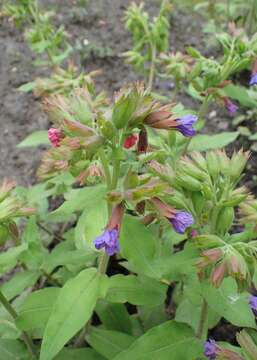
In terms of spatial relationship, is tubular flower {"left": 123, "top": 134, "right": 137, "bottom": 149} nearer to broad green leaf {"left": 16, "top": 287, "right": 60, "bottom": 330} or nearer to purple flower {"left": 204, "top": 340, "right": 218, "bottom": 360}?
broad green leaf {"left": 16, "top": 287, "right": 60, "bottom": 330}

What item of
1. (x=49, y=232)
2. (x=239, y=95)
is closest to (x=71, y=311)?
(x=49, y=232)

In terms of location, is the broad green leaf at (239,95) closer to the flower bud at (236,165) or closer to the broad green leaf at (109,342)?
the flower bud at (236,165)

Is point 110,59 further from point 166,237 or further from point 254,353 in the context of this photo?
point 254,353

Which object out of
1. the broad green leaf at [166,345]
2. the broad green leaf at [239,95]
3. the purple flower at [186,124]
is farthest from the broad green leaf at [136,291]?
the broad green leaf at [239,95]

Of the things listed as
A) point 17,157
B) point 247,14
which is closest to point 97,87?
point 17,157

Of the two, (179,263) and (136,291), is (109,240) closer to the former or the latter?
(179,263)

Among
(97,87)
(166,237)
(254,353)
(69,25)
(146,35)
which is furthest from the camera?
(69,25)

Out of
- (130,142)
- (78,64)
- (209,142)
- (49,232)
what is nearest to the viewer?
(130,142)
